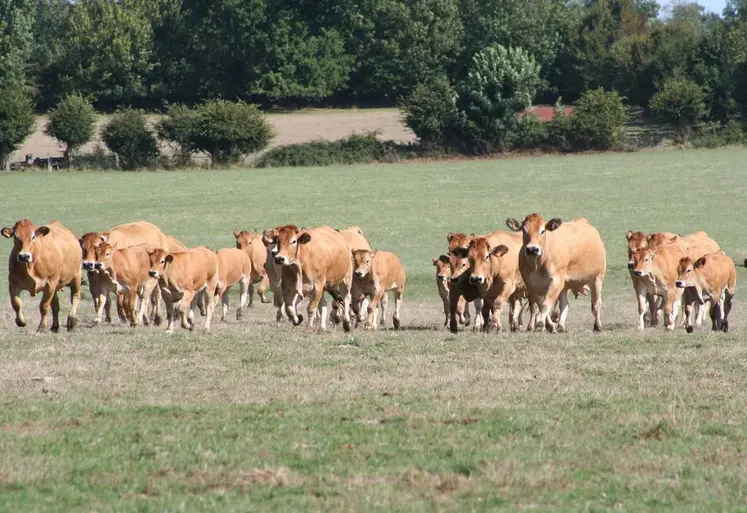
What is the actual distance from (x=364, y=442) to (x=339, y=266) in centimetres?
1138

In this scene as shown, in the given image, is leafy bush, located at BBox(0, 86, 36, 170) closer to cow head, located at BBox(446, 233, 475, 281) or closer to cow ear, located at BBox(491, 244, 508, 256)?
cow head, located at BBox(446, 233, 475, 281)

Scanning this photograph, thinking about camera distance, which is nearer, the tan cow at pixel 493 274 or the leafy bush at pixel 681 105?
the tan cow at pixel 493 274

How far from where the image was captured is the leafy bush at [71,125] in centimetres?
7531

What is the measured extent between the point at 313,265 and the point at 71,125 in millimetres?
56623

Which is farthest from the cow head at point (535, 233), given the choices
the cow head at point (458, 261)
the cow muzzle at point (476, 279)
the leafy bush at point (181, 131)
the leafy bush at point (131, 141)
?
the leafy bush at point (131, 141)

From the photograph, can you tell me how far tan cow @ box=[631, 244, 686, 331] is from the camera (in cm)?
2158

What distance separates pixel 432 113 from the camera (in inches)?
3073

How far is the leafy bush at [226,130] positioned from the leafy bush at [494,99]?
38.4 feet

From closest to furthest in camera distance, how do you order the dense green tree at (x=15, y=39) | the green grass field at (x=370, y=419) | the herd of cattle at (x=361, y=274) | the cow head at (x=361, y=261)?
the green grass field at (x=370, y=419) → the herd of cattle at (x=361, y=274) → the cow head at (x=361, y=261) → the dense green tree at (x=15, y=39)

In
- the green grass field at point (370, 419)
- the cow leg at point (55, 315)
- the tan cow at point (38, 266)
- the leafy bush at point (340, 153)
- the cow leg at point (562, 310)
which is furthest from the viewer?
the leafy bush at point (340, 153)

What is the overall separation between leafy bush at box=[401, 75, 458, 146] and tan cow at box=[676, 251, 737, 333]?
2200 inches

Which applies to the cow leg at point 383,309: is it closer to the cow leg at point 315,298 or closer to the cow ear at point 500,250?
the cow leg at point 315,298

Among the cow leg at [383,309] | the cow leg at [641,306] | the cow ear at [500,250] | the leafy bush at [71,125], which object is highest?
the leafy bush at [71,125]

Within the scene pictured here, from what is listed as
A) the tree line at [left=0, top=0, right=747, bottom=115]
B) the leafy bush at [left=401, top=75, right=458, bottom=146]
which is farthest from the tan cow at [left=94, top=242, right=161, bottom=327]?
the tree line at [left=0, top=0, right=747, bottom=115]
